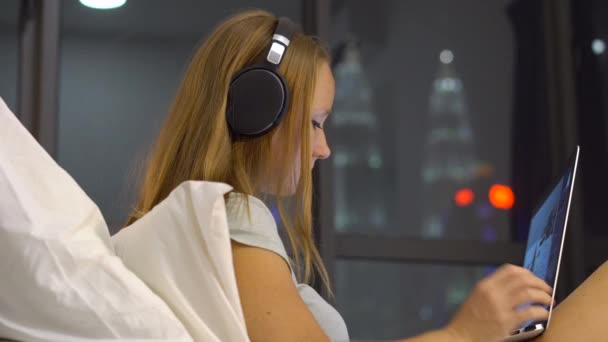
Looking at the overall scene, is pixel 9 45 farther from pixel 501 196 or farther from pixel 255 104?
pixel 255 104

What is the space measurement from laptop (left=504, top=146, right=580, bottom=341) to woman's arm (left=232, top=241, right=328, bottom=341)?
225 millimetres

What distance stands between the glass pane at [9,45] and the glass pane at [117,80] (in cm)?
14

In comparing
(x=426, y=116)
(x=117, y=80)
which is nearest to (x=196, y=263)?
(x=117, y=80)

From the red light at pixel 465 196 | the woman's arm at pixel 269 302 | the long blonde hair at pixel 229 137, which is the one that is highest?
the long blonde hair at pixel 229 137

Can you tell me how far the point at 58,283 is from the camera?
957mm

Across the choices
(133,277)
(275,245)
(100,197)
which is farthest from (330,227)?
(133,277)

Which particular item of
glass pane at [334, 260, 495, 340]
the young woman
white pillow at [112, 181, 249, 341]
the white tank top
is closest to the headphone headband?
the young woman

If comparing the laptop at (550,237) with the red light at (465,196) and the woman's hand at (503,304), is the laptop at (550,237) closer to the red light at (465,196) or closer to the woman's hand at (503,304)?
the woman's hand at (503,304)

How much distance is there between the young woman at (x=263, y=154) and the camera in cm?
110

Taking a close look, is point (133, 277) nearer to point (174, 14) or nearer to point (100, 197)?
point (100, 197)

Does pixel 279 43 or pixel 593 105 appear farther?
pixel 593 105

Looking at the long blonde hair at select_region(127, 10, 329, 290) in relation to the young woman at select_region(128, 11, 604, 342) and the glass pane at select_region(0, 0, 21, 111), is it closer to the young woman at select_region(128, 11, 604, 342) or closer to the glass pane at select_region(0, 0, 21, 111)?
the young woman at select_region(128, 11, 604, 342)

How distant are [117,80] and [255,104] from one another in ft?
6.22

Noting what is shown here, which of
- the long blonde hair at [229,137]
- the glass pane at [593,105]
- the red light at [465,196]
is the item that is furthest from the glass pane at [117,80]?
the long blonde hair at [229,137]
